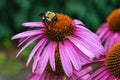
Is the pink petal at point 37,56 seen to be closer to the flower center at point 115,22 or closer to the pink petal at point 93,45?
the pink petal at point 93,45

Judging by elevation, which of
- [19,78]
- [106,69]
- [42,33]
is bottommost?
[19,78]

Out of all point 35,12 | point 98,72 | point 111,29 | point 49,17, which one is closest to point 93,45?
point 98,72

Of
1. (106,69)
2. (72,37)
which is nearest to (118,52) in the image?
(106,69)

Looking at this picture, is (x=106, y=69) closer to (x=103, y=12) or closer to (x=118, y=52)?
(x=118, y=52)

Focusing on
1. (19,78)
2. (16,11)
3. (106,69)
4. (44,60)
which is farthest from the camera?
(16,11)

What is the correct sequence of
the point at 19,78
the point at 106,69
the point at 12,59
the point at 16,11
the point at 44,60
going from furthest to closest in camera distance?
1. the point at 16,11
2. the point at 12,59
3. the point at 19,78
4. the point at 106,69
5. the point at 44,60

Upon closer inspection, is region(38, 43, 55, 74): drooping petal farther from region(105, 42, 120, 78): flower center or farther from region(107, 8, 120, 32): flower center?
region(107, 8, 120, 32): flower center

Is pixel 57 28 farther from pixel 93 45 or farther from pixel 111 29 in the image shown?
pixel 111 29

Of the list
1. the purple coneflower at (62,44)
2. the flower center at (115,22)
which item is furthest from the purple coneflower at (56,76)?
the flower center at (115,22)
